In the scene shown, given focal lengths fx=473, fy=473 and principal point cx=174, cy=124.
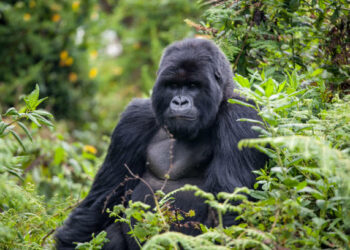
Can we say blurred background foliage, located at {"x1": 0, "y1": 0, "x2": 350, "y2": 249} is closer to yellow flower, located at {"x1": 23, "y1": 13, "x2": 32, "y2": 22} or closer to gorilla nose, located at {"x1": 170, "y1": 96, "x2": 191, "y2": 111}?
yellow flower, located at {"x1": 23, "y1": 13, "x2": 32, "y2": 22}

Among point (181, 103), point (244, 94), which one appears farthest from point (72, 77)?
point (244, 94)

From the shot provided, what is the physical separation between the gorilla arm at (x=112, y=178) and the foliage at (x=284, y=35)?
100cm

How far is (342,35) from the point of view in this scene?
3619 mm

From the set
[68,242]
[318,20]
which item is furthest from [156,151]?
[318,20]

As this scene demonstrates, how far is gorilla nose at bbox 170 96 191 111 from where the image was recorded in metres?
3.44

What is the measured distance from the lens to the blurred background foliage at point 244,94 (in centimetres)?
227

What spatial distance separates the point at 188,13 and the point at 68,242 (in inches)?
249

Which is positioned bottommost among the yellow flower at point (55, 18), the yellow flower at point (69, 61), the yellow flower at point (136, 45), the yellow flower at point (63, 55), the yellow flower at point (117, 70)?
the yellow flower at point (117, 70)

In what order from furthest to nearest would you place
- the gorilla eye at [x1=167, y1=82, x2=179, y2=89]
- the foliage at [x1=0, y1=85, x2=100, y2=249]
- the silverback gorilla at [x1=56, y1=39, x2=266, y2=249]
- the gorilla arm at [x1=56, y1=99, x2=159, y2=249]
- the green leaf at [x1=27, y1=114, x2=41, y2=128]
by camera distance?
the gorilla arm at [x1=56, y1=99, x2=159, y2=249]
the gorilla eye at [x1=167, y1=82, x2=179, y2=89]
the silverback gorilla at [x1=56, y1=39, x2=266, y2=249]
the green leaf at [x1=27, y1=114, x2=41, y2=128]
the foliage at [x1=0, y1=85, x2=100, y2=249]

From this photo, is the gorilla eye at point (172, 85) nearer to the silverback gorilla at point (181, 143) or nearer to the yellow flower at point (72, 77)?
the silverback gorilla at point (181, 143)

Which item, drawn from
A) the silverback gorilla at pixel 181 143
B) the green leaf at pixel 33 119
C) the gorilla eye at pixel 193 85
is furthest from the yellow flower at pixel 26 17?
the green leaf at pixel 33 119

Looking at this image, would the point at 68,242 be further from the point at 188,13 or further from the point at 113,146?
the point at 188,13

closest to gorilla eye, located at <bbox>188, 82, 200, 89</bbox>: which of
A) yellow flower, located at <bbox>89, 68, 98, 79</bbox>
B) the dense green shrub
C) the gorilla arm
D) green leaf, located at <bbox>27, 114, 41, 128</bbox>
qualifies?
the gorilla arm

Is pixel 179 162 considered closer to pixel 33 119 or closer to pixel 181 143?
pixel 181 143
